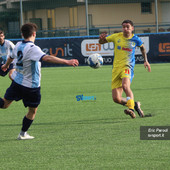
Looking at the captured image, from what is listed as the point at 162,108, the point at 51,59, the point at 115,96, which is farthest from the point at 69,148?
the point at 162,108

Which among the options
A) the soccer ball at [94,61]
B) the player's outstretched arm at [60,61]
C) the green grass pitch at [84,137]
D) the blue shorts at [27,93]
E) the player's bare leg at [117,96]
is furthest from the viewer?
the soccer ball at [94,61]

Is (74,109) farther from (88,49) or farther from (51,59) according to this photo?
(88,49)

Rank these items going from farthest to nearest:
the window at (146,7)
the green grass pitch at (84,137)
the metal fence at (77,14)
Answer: the window at (146,7) < the metal fence at (77,14) < the green grass pitch at (84,137)

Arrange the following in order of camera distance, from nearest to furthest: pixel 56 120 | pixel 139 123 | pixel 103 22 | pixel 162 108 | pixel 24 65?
pixel 24 65, pixel 139 123, pixel 56 120, pixel 162 108, pixel 103 22

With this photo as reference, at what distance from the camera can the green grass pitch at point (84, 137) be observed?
5926 mm

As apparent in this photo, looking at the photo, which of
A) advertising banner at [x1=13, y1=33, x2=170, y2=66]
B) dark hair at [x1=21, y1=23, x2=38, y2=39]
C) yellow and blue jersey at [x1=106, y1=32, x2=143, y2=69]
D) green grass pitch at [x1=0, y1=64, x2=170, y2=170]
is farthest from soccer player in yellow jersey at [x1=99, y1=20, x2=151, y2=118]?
advertising banner at [x1=13, y1=33, x2=170, y2=66]

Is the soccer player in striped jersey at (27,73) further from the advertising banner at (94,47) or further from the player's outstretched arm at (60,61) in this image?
the advertising banner at (94,47)

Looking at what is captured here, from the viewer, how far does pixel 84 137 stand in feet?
Result: 25.1

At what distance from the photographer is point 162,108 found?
35.4 feet

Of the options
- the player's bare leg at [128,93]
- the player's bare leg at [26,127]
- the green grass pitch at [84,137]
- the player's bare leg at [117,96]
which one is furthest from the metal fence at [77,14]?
the player's bare leg at [26,127]

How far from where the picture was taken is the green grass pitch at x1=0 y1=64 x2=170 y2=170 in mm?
5926

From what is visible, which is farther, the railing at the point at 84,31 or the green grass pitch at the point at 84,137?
the railing at the point at 84,31

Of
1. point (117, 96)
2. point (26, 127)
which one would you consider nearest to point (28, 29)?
point (26, 127)

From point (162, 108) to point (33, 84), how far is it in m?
4.13
